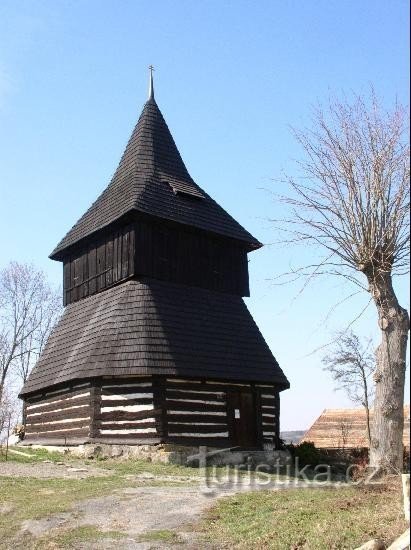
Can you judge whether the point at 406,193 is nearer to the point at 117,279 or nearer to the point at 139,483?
the point at 139,483

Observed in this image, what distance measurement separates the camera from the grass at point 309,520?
7.77m

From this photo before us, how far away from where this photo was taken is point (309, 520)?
8.59 metres

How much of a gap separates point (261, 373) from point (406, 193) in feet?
33.3

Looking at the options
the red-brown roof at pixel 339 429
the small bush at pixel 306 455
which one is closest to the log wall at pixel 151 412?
the small bush at pixel 306 455

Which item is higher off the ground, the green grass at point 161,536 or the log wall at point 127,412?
the log wall at point 127,412

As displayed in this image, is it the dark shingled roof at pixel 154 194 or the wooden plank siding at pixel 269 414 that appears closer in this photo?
the wooden plank siding at pixel 269 414

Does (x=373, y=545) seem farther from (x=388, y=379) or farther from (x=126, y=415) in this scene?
(x=126, y=415)

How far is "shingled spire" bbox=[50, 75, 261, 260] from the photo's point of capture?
22.1m

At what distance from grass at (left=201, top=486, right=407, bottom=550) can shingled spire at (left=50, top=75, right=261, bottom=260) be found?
12.9m

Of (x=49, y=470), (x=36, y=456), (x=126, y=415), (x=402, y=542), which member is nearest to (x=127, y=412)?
(x=126, y=415)

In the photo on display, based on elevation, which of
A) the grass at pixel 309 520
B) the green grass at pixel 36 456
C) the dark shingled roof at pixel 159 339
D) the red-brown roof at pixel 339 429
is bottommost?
the red-brown roof at pixel 339 429

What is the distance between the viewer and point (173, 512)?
32.9 feet

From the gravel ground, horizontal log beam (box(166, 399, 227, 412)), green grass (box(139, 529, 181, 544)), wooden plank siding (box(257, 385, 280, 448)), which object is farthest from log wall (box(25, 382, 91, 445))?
green grass (box(139, 529, 181, 544))

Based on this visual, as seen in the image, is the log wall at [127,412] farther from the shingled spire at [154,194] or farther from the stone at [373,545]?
the stone at [373,545]
